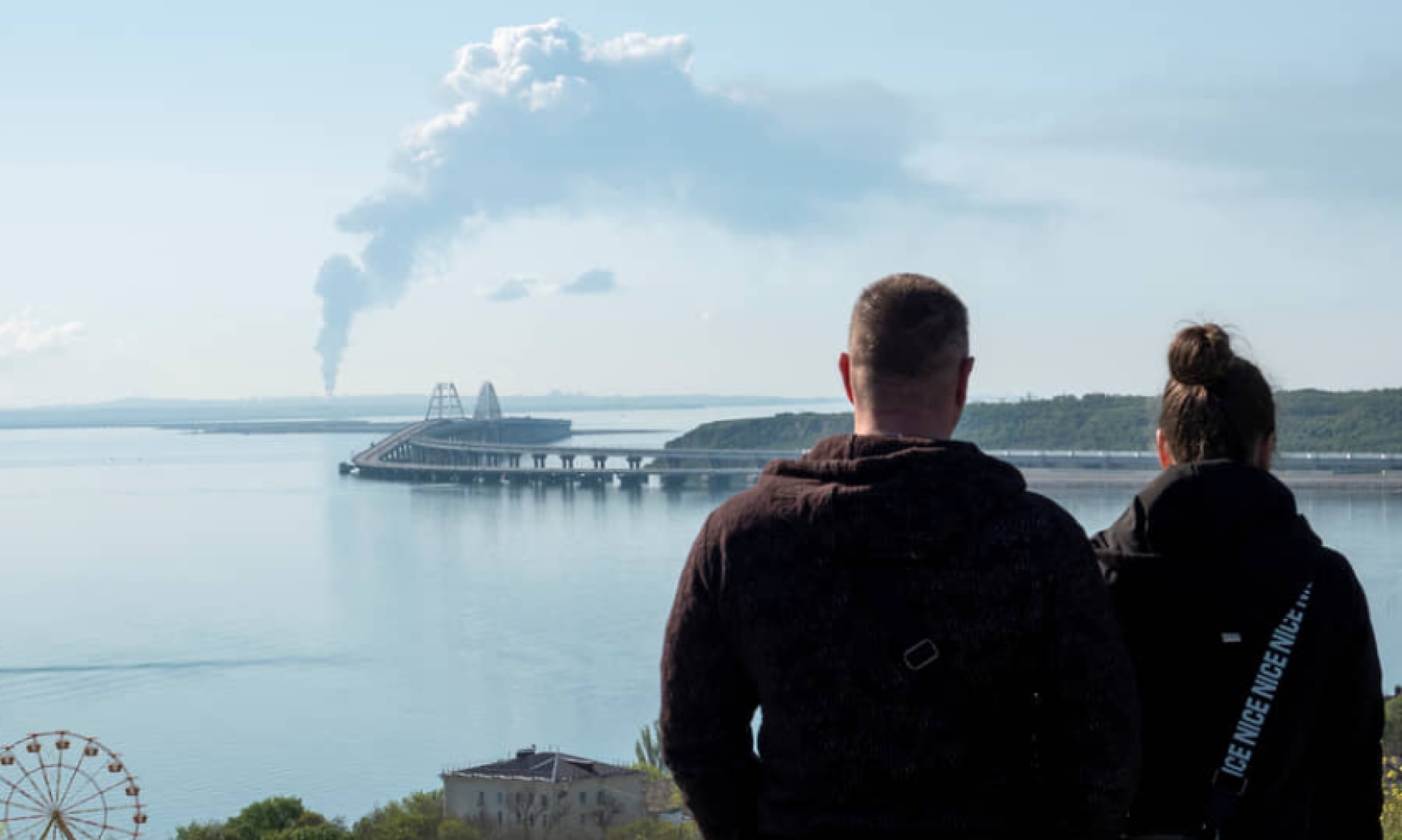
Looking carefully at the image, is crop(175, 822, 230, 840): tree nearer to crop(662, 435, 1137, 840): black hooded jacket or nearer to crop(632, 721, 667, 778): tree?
crop(632, 721, 667, 778): tree

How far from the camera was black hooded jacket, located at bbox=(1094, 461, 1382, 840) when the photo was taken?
117 centimetres

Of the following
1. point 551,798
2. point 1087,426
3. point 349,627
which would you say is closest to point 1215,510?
point 551,798

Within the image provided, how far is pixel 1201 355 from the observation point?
3.99 ft

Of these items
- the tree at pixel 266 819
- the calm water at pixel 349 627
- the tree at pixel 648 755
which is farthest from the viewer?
the calm water at pixel 349 627

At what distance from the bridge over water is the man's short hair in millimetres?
38076

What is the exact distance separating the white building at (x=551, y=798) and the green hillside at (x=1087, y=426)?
114 ft

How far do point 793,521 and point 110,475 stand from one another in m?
74.4

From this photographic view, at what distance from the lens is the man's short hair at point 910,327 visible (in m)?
1.09

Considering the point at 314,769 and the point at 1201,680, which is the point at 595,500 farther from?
the point at 1201,680

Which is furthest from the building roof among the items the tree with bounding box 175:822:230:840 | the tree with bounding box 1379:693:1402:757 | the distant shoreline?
the distant shoreline

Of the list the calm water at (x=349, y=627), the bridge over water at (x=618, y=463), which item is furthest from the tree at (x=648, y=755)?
the bridge over water at (x=618, y=463)

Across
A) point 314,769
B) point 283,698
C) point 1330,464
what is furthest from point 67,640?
point 1330,464

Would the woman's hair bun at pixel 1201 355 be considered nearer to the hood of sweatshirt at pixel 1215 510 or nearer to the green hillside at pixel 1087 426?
the hood of sweatshirt at pixel 1215 510

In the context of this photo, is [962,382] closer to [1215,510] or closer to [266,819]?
[1215,510]
